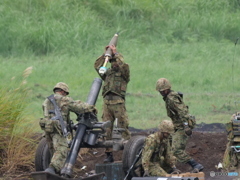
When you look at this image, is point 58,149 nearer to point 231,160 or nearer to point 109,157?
point 109,157

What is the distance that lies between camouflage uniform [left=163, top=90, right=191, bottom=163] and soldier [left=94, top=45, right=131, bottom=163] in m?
0.85

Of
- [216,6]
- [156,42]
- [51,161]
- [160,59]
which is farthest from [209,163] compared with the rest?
[216,6]

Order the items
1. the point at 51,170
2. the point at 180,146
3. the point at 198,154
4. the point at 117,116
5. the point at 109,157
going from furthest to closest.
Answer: the point at 198,154 → the point at 117,116 → the point at 109,157 → the point at 180,146 → the point at 51,170

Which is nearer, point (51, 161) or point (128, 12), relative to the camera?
point (51, 161)

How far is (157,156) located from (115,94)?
205 centimetres

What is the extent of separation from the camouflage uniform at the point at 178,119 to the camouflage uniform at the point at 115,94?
85 centimetres

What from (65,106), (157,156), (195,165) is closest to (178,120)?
(195,165)

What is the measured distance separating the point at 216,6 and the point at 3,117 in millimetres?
14478

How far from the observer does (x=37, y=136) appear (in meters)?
15.1

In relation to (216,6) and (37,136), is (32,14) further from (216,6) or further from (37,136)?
(37,136)

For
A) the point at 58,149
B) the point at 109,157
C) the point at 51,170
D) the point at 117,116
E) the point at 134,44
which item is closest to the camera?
the point at 51,170

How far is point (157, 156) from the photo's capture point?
485 inches

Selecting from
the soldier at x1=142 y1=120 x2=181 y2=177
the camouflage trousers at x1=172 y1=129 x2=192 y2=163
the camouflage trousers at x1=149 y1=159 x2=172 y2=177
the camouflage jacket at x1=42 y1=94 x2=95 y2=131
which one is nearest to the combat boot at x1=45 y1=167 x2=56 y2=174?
the camouflage jacket at x1=42 y1=94 x2=95 y2=131

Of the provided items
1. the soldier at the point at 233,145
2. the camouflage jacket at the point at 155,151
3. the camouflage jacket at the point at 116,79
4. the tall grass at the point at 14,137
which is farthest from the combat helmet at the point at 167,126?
the tall grass at the point at 14,137
